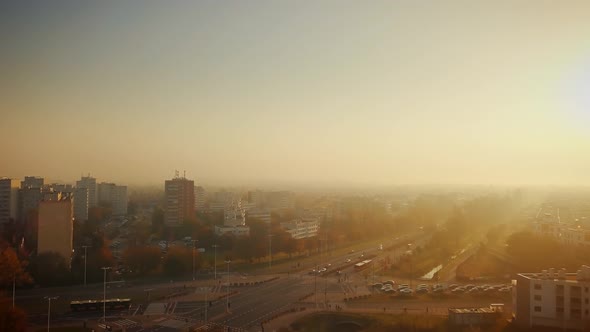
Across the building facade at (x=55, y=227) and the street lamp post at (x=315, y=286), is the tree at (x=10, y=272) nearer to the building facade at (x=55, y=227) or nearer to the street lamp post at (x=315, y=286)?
the building facade at (x=55, y=227)

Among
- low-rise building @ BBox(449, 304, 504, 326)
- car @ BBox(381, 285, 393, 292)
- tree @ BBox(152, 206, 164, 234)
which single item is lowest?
car @ BBox(381, 285, 393, 292)

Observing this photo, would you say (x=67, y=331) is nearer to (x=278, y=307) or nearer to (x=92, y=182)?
(x=278, y=307)

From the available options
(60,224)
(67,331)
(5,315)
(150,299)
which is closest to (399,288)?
(150,299)

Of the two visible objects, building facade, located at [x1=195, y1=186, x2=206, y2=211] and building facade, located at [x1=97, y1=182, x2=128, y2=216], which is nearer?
building facade, located at [x1=97, y1=182, x2=128, y2=216]

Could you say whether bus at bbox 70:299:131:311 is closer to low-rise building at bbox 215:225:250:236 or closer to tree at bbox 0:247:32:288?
tree at bbox 0:247:32:288

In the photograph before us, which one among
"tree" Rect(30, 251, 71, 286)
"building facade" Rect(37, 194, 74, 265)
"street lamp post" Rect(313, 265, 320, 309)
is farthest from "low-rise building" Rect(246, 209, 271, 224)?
"tree" Rect(30, 251, 71, 286)

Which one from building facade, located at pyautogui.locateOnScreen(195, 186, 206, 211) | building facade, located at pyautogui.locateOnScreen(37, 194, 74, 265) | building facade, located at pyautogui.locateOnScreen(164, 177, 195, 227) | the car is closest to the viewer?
the car
